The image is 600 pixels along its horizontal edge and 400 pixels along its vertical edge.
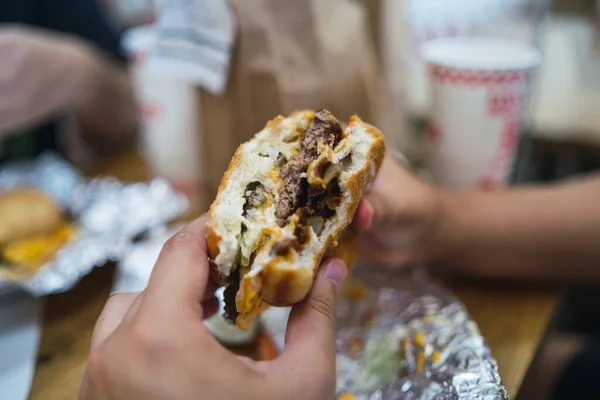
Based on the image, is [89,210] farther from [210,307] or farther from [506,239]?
[506,239]

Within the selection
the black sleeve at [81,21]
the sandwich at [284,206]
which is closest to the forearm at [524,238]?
the sandwich at [284,206]

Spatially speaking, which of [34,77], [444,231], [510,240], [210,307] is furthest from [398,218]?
[34,77]

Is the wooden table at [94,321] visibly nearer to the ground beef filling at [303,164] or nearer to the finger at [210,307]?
the finger at [210,307]

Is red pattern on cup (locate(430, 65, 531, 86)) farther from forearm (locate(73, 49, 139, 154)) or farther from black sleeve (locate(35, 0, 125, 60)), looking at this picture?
black sleeve (locate(35, 0, 125, 60))

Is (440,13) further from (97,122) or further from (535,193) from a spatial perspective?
(97,122)

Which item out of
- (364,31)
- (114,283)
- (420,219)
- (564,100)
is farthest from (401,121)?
(114,283)

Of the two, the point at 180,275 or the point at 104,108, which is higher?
the point at 180,275
